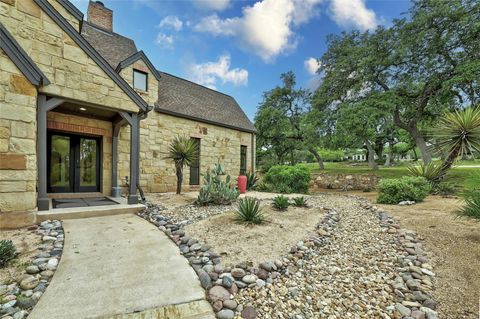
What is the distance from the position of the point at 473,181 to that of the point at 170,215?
19.7 feet

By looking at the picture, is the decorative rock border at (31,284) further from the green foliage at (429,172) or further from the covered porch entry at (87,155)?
the green foliage at (429,172)

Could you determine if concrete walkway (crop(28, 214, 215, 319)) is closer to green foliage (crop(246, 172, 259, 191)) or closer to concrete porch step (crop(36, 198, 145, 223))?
concrete porch step (crop(36, 198, 145, 223))

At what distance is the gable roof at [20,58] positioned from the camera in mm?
3980

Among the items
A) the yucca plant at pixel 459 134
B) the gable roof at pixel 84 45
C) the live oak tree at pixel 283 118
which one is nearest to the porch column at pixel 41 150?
the gable roof at pixel 84 45

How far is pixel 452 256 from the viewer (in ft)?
10.2

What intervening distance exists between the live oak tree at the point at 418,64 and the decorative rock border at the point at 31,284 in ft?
46.9

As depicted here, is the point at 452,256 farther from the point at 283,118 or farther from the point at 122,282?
the point at 283,118

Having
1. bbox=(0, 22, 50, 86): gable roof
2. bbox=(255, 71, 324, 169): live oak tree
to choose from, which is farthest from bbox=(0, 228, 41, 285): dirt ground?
bbox=(255, 71, 324, 169): live oak tree

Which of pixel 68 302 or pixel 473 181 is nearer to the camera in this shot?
pixel 68 302

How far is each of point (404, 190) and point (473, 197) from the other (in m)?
3.39

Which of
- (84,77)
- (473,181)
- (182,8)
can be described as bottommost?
(473,181)

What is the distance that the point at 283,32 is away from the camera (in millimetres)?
11266

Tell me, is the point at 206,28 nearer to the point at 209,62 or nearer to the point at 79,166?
the point at 209,62

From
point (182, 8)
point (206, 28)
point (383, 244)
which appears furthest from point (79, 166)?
point (383, 244)
